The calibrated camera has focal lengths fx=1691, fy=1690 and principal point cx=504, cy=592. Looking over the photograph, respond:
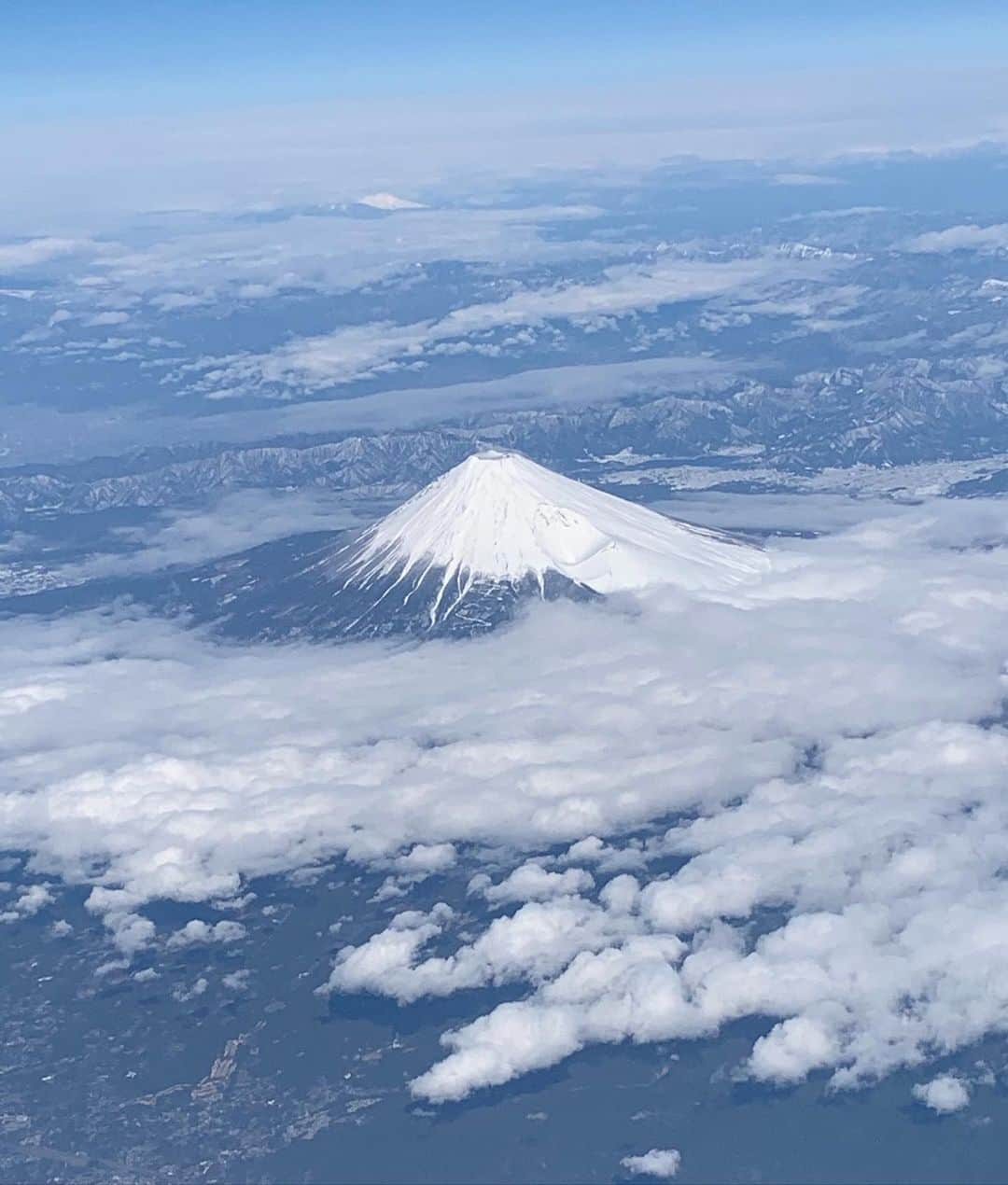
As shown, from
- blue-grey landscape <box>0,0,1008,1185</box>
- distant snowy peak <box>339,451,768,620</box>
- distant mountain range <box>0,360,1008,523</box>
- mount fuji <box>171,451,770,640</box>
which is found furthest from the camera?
distant mountain range <box>0,360,1008,523</box>

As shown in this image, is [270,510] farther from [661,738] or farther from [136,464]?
[661,738]

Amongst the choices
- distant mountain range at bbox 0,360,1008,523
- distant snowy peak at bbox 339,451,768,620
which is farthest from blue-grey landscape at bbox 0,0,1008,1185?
distant mountain range at bbox 0,360,1008,523

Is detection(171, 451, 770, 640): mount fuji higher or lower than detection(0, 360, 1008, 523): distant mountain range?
higher

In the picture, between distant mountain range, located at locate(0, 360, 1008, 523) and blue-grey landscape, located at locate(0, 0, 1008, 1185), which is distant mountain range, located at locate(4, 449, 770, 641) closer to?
blue-grey landscape, located at locate(0, 0, 1008, 1185)

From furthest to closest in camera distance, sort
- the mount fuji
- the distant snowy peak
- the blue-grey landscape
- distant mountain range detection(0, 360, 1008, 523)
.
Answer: distant mountain range detection(0, 360, 1008, 523) → the distant snowy peak → the mount fuji → the blue-grey landscape

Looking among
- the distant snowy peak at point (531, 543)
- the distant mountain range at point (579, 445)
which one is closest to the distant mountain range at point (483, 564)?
the distant snowy peak at point (531, 543)

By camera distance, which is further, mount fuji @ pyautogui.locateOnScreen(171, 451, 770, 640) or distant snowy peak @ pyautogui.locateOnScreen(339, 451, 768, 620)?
distant snowy peak @ pyautogui.locateOnScreen(339, 451, 768, 620)

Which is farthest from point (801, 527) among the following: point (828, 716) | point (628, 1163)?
point (628, 1163)
